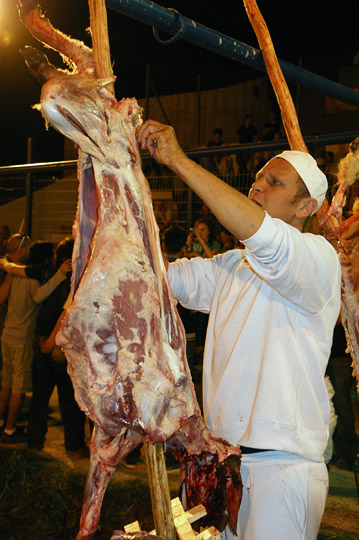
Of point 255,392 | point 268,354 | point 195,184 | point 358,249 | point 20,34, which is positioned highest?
point 20,34

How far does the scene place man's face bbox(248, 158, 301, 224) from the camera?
2.68m

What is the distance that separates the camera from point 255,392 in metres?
2.52

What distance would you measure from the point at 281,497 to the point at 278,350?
2.01 ft

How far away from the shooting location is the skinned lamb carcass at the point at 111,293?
1984mm

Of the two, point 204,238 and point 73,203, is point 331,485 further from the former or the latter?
point 73,203

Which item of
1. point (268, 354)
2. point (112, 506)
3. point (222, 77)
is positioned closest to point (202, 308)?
point (268, 354)

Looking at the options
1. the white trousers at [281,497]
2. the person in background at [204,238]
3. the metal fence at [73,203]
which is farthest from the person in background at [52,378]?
the white trousers at [281,497]

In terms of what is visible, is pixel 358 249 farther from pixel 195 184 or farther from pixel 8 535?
pixel 8 535

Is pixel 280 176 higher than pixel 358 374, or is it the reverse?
pixel 280 176

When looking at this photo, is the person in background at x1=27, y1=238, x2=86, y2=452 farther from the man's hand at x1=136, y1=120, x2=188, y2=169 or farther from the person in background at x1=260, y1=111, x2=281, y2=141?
the person in background at x1=260, y1=111, x2=281, y2=141

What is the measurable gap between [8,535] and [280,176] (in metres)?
3.71

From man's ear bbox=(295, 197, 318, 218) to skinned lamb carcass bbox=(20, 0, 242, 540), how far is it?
850mm

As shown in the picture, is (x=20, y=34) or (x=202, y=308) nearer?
(x=202, y=308)

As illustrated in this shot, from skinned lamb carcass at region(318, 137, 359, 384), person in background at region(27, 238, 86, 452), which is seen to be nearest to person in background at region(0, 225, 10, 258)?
person in background at region(27, 238, 86, 452)
